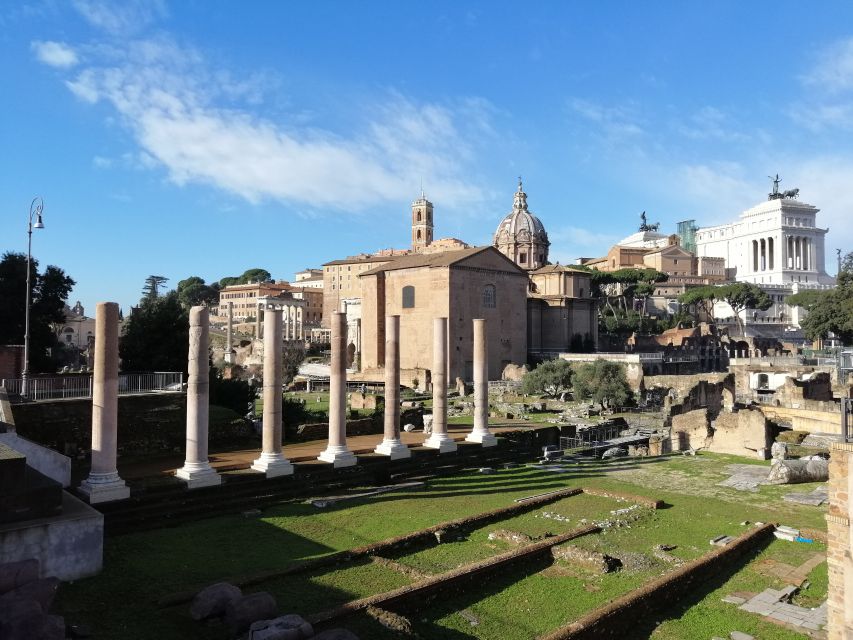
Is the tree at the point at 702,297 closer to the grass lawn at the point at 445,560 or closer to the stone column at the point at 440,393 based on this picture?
the stone column at the point at 440,393

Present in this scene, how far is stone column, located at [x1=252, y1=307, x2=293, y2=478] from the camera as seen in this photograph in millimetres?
13070

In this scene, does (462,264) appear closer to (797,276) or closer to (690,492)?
(690,492)

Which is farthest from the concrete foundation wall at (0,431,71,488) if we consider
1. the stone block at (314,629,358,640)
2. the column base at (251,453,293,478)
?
the stone block at (314,629,358,640)

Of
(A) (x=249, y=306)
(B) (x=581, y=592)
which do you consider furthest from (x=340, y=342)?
(A) (x=249, y=306)

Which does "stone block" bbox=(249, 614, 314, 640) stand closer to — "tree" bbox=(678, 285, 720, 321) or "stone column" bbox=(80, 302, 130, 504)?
"stone column" bbox=(80, 302, 130, 504)

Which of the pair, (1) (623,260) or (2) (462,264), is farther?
(1) (623,260)

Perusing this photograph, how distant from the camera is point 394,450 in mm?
15422

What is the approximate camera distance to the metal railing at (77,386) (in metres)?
15.1

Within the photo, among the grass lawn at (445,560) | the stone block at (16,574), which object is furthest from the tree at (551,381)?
the stone block at (16,574)

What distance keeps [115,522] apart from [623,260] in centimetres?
8568

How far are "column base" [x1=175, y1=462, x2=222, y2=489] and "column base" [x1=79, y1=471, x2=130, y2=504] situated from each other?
3.81 ft

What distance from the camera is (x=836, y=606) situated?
6430mm

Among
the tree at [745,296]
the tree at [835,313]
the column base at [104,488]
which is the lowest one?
the column base at [104,488]

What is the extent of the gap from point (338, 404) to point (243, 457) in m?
3.20
